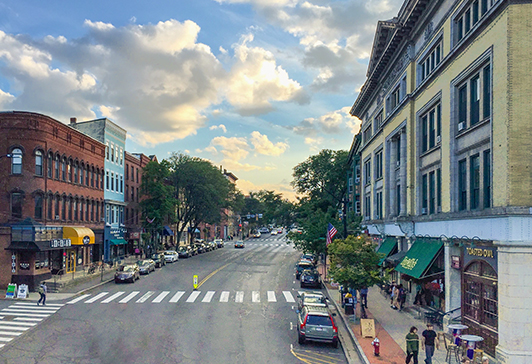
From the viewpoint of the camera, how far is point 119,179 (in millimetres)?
62969

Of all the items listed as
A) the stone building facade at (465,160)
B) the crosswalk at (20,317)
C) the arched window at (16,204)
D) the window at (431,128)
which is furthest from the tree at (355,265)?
the arched window at (16,204)

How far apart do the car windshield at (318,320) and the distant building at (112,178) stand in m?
42.0

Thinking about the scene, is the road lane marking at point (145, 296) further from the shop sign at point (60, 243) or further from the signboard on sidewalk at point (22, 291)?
the shop sign at point (60, 243)

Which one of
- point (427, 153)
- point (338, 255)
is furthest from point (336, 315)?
point (427, 153)

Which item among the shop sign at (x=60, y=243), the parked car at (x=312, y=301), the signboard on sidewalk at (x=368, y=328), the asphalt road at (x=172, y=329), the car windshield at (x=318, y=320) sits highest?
the shop sign at (x=60, y=243)

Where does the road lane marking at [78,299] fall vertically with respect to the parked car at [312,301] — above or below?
below

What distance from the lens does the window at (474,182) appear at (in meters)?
21.2

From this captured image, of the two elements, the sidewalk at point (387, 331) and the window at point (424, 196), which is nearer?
the sidewalk at point (387, 331)

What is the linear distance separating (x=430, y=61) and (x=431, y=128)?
406 centimetres

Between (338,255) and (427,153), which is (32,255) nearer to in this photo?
(338,255)

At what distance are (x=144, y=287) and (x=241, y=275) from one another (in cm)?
1133

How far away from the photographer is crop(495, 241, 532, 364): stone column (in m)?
17.2

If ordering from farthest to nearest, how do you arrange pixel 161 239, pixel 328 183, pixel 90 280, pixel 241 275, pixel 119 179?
pixel 161 239 < pixel 328 183 < pixel 119 179 < pixel 241 275 < pixel 90 280

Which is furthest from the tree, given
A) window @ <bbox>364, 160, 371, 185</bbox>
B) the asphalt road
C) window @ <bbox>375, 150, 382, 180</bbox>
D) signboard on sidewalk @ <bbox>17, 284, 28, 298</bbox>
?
signboard on sidewalk @ <bbox>17, 284, 28, 298</bbox>
